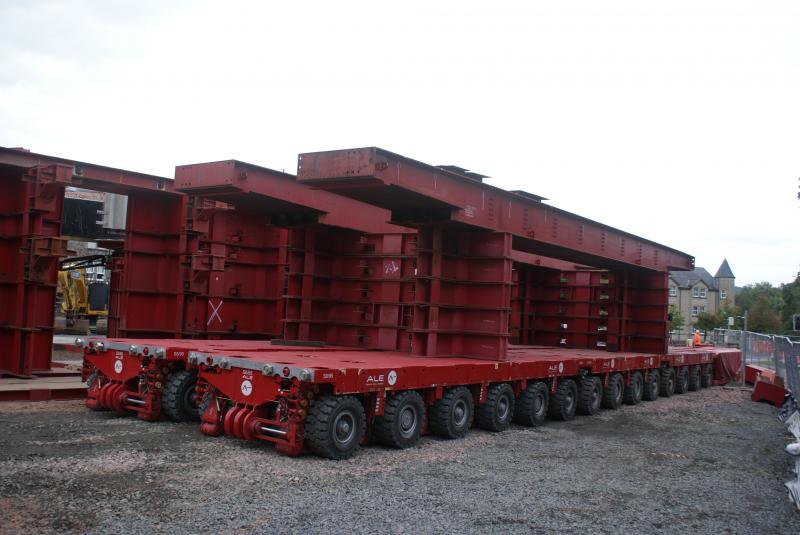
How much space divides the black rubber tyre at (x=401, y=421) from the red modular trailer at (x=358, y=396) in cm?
1

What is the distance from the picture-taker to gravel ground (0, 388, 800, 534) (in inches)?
220

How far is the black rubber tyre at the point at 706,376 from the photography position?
20.5m

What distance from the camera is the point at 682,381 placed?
728 inches

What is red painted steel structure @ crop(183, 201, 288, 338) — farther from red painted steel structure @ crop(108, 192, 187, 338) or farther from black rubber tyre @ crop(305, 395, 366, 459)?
black rubber tyre @ crop(305, 395, 366, 459)

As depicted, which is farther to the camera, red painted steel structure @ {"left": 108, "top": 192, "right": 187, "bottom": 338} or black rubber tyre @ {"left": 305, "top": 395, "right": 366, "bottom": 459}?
red painted steel structure @ {"left": 108, "top": 192, "right": 187, "bottom": 338}

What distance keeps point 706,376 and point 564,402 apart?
34.3 feet

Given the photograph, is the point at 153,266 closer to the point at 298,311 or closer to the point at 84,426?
the point at 298,311

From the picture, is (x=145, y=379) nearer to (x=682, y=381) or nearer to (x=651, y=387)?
(x=651, y=387)

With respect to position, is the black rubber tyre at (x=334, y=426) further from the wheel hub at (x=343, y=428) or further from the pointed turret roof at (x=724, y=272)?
the pointed turret roof at (x=724, y=272)

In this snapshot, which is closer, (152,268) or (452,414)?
(452,414)

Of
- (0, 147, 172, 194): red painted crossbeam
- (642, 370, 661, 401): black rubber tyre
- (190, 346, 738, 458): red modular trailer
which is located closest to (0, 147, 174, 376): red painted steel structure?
(0, 147, 172, 194): red painted crossbeam

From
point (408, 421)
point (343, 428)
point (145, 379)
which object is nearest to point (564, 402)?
point (408, 421)

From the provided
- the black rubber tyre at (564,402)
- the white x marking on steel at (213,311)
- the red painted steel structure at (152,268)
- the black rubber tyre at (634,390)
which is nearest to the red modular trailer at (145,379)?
the red painted steel structure at (152,268)

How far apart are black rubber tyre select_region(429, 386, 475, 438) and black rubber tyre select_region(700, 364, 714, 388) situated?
13.3 metres
